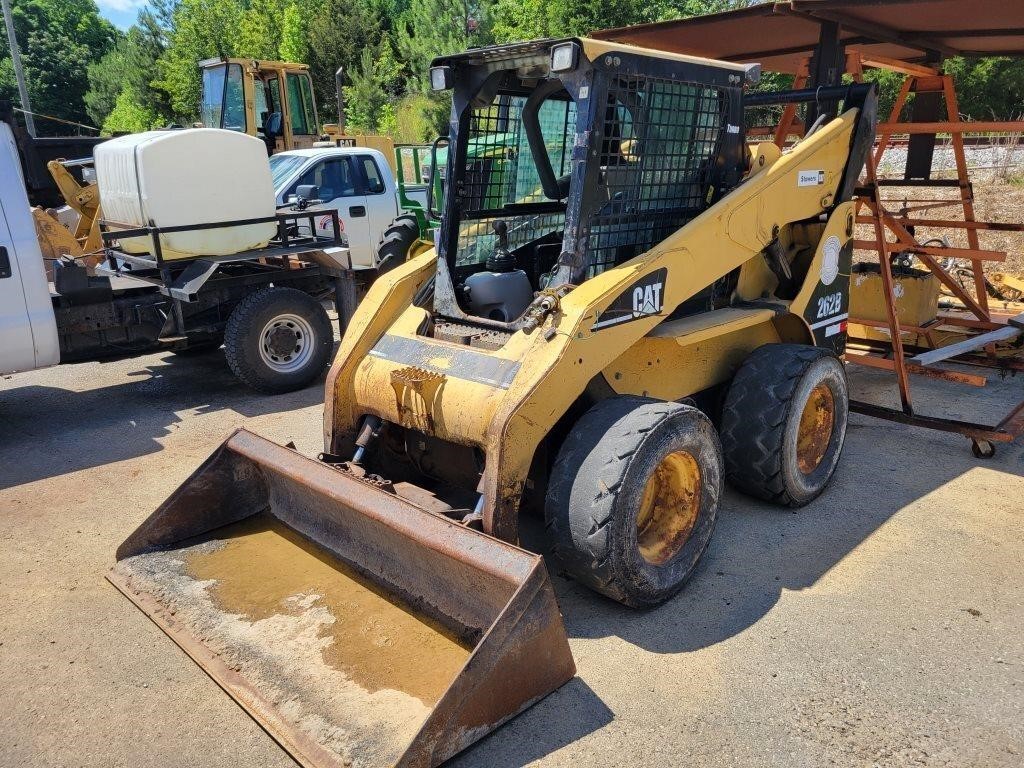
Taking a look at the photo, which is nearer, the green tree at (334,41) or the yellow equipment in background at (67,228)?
the yellow equipment in background at (67,228)

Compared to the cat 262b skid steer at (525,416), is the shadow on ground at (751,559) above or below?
below

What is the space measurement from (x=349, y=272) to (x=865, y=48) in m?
5.02

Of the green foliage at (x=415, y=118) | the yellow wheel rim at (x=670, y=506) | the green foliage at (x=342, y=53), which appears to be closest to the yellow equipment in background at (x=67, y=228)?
the yellow wheel rim at (x=670, y=506)

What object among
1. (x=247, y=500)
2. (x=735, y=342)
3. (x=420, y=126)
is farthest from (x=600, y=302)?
(x=420, y=126)

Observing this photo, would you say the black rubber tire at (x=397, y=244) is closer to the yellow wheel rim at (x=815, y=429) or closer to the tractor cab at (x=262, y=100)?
the yellow wheel rim at (x=815, y=429)

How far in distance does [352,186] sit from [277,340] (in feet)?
10.8

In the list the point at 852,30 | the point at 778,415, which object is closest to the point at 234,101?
the point at 852,30

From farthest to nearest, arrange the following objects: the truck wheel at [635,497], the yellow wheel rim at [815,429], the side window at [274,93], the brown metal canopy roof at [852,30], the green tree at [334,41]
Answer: the green tree at [334,41], the side window at [274,93], the brown metal canopy roof at [852,30], the yellow wheel rim at [815,429], the truck wheel at [635,497]

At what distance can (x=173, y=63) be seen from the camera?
133 ft

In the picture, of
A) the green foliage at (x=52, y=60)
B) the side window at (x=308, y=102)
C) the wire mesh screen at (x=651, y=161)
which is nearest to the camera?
the wire mesh screen at (x=651, y=161)

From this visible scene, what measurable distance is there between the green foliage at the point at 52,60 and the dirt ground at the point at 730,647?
51.9 metres

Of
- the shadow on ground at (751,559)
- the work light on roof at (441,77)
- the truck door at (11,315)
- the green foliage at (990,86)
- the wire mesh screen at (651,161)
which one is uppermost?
the green foliage at (990,86)

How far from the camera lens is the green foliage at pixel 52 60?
50.9 meters

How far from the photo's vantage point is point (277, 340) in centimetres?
705
